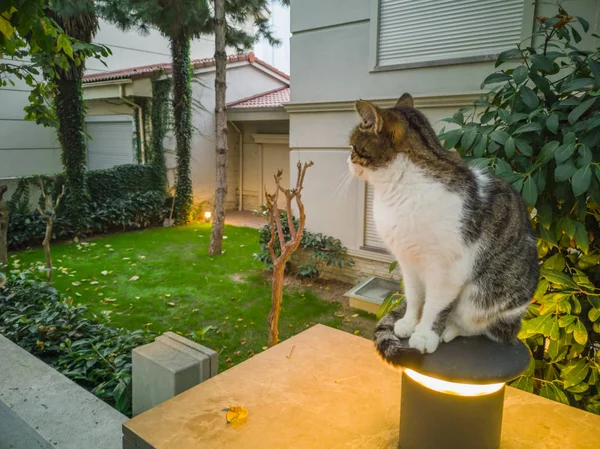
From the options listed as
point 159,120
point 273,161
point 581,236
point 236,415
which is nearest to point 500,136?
point 581,236

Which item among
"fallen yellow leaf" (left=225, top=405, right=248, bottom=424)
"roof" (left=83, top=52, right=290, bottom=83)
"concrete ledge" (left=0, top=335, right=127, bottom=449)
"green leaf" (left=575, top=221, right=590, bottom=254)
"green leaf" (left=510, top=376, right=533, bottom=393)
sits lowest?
"concrete ledge" (left=0, top=335, right=127, bottom=449)

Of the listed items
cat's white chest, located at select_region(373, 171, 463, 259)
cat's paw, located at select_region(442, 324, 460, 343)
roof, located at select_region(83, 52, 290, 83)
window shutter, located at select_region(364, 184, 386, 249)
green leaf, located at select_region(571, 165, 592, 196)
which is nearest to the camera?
cat's white chest, located at select_region(373, 171, 463, 259)

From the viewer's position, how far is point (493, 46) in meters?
4.44

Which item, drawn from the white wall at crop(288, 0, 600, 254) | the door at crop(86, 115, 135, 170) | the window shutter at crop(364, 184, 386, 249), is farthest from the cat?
the door at crop(86, 115, 135, 170)

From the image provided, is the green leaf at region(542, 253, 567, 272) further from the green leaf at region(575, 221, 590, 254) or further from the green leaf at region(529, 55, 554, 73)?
the green leaf at region(529, 55, 554, 73)

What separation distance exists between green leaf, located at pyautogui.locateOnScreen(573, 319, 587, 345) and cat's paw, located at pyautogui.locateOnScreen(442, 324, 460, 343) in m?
1.00

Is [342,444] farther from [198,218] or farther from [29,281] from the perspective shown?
[198,218]

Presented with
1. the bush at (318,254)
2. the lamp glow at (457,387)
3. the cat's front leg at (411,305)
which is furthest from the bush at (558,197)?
the bush at (318,254)

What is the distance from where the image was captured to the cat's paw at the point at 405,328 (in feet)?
4.26

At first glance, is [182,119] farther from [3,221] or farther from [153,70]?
[3,221]

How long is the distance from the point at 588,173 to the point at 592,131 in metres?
0.29

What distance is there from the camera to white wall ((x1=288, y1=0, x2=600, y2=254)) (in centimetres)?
502

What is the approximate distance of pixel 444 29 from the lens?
15.5 ft

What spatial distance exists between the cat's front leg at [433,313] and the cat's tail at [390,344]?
0.04m
